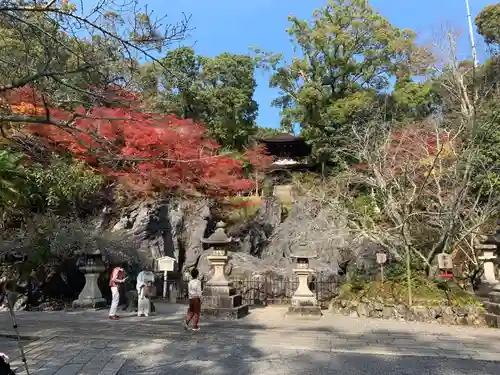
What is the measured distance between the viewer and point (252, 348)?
7.03 meters

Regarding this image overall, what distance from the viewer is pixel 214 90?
2586cm

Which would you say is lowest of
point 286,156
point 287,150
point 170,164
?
point 170,164

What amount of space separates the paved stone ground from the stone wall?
70 centimetres

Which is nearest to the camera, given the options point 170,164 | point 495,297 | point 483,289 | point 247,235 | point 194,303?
point 194,303

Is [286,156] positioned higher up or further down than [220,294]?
higher up

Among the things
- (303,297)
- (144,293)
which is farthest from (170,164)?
(303,297)

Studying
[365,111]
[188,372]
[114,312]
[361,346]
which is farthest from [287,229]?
[188,372]

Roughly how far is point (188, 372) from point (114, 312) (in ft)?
16.8

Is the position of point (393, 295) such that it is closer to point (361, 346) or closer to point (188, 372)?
point (361, 346)

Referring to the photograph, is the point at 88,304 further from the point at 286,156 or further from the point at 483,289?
the point at 286,156

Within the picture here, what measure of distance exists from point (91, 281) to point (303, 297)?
20.4 feet

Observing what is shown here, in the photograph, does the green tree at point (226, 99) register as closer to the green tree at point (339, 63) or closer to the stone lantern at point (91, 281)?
the green tree at point (339, 63)

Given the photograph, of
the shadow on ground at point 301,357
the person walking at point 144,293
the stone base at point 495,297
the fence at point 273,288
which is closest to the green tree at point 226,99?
the fence at point 273,288

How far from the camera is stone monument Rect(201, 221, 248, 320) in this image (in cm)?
1062
